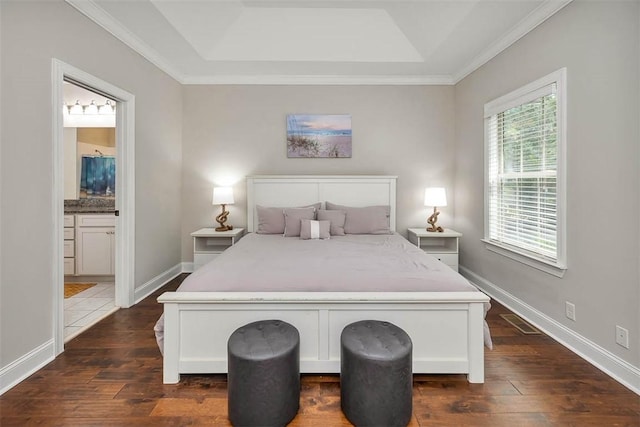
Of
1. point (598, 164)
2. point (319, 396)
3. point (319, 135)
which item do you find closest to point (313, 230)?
point (319, 135)

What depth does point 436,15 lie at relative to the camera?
2812mm

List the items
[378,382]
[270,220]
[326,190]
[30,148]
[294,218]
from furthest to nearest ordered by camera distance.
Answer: [326,190] < [270,220] < [294,218] < [30,148] < [378,382]

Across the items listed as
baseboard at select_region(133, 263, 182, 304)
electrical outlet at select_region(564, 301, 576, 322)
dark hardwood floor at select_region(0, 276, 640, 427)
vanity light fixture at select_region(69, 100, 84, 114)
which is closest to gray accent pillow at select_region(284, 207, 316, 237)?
baseboard at select_region(133, 263, 182, 304)

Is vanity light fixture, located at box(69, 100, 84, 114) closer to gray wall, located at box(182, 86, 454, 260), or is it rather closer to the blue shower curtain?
the blue shower curtain

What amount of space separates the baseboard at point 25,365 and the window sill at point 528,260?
3.78 m

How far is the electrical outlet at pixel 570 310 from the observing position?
2.22 meters

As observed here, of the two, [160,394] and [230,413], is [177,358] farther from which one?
[230,413]

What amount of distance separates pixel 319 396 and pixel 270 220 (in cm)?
221

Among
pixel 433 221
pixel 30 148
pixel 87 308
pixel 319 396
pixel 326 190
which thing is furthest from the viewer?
pixel 326 190

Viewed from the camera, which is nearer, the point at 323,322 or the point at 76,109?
the point at 323,322

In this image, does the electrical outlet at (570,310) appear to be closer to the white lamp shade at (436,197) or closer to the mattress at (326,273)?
the mattress at (326,273)

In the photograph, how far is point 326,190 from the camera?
156 inches

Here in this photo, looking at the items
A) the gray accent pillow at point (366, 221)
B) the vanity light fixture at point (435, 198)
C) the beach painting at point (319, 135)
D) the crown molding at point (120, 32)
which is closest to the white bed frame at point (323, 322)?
the gray accent pillow at point (366, 221)

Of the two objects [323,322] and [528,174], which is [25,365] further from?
[528,174]
